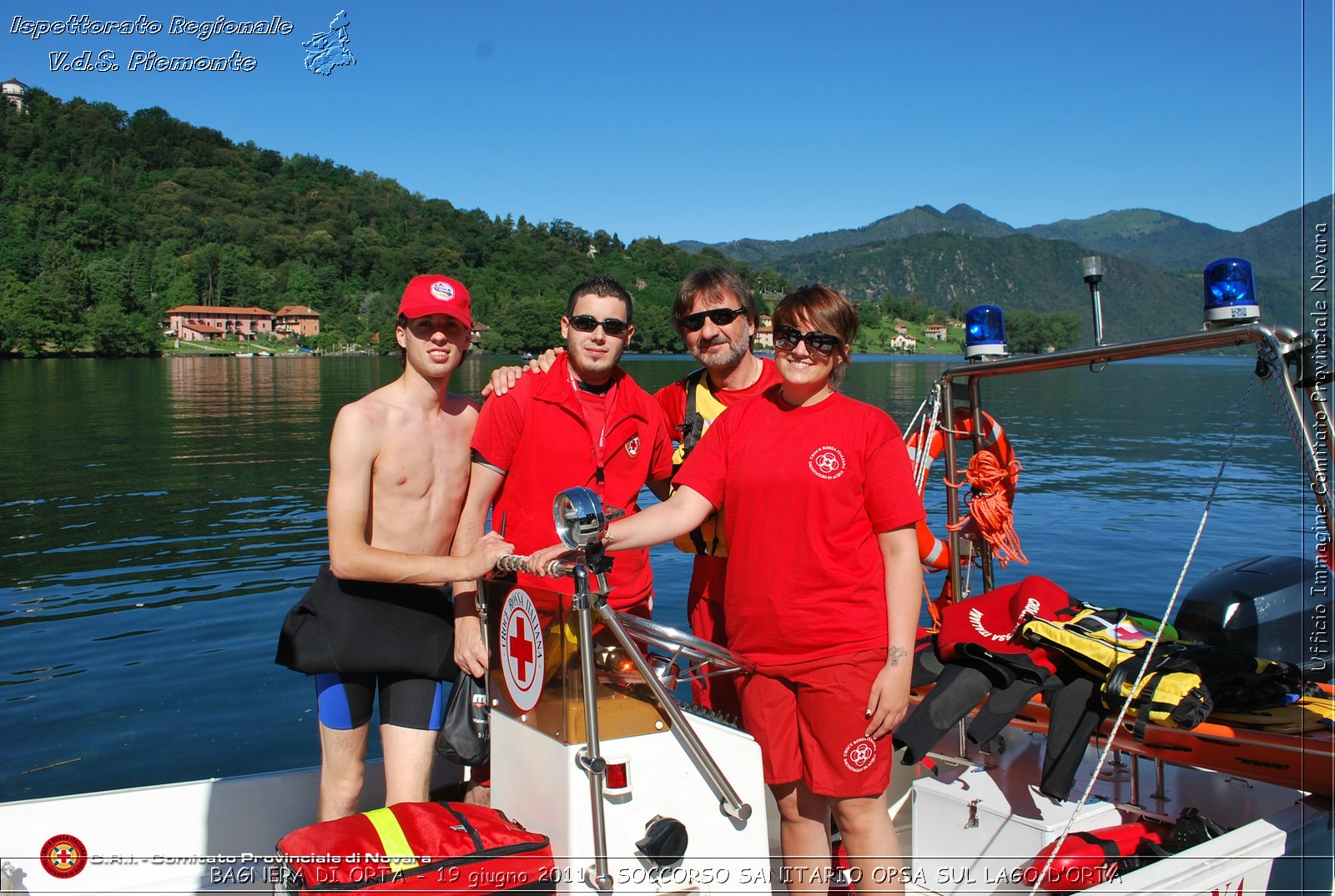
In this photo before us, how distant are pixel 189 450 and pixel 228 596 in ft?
48.2

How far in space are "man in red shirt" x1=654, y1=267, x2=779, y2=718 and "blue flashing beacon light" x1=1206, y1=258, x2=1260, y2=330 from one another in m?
1.46

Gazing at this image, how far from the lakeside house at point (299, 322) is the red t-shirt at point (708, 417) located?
118 m

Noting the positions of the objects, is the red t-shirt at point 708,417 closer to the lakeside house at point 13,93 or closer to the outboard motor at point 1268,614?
the outboard motor at point 1268,614

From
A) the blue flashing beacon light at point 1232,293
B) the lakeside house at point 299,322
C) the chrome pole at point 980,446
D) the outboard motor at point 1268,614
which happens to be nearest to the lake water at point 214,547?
the outboard motor at point 1268,614

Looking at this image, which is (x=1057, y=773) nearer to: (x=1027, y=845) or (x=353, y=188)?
(x=1027, y=845)

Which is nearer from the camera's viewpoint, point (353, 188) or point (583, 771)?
point (583, 771)

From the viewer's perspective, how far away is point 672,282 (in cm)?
9906

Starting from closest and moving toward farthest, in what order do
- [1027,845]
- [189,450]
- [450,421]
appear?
[450,421] → [1027,845] → [189,450]

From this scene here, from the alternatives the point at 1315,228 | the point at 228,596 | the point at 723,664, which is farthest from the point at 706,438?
the point at 228,596

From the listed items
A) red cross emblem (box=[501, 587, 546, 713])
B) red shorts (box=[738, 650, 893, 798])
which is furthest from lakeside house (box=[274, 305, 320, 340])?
red shorts (box=[738, 650, 893, 798])

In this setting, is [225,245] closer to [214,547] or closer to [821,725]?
[214,547]

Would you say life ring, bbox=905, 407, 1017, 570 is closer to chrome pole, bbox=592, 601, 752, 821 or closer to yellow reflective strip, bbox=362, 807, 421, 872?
chrome pole, bbox=592, 601, 752, 821

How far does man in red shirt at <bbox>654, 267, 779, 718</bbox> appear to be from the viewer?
3.36m

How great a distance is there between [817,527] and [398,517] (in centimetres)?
130
